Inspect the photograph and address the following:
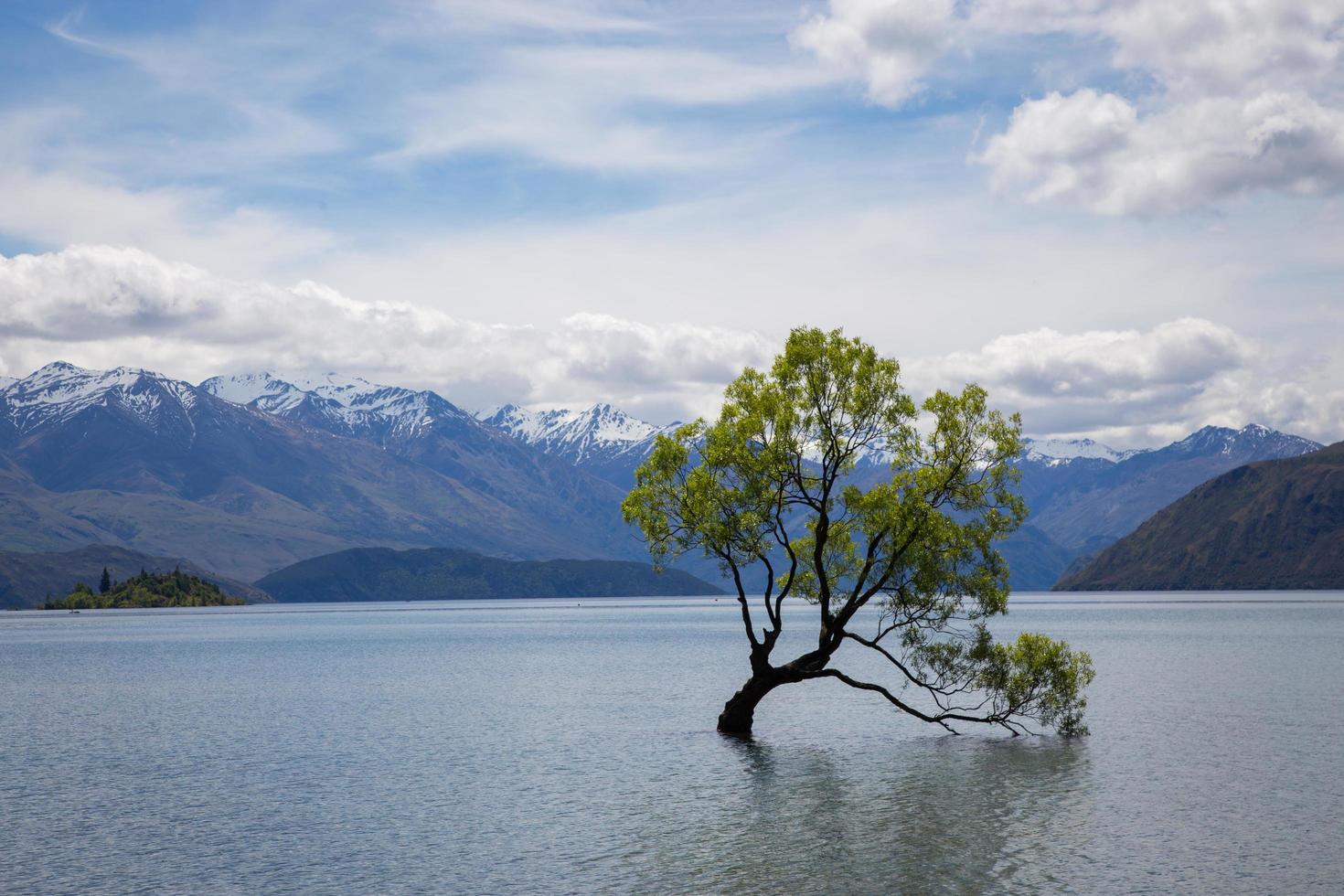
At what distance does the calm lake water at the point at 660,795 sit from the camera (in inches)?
1561

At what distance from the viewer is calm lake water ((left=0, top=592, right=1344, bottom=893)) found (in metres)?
39.7

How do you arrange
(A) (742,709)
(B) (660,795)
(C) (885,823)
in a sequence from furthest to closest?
(A) (742,709)
(B) (660,795)
(C) (885,823)

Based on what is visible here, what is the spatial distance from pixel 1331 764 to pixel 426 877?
45740mm

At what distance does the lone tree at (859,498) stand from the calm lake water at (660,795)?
6731mm

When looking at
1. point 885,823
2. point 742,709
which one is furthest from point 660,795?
point 742,709

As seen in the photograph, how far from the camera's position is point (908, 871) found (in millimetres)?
39312

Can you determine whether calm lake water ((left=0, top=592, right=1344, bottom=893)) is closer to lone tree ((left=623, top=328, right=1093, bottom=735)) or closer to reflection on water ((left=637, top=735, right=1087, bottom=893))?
reflection on water ((left=637, top=735, right=1087, bottom=893))

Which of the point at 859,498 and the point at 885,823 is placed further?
the point at 859,498

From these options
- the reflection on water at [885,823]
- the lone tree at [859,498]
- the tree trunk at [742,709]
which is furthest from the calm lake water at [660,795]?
the lone tree at [859,498]

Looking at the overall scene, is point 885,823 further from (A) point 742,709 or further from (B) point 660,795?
(A) point 742,709

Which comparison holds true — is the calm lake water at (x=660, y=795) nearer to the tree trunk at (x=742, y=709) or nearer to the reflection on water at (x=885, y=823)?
the reflection on water at (x=885, y=823)

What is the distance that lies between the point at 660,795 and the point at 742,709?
18684 mm

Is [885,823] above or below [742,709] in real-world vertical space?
below

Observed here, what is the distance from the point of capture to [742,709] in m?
71.5
